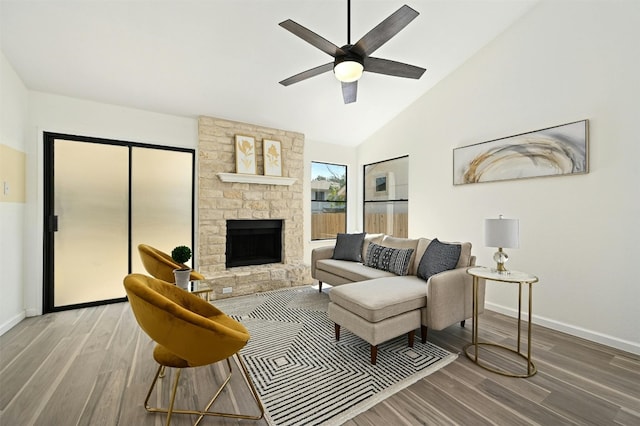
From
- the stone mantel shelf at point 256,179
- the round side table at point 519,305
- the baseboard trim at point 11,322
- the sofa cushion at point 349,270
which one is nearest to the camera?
the round side table at point 519,305

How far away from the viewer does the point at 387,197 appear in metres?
5.13

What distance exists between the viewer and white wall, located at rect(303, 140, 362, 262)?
5188 mm

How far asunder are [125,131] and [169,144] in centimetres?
52

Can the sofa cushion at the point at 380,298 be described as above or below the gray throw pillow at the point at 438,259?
below

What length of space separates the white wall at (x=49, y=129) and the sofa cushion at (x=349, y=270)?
3.03 m

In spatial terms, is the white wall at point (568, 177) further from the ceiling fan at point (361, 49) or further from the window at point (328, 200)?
the window at point (328, 200)

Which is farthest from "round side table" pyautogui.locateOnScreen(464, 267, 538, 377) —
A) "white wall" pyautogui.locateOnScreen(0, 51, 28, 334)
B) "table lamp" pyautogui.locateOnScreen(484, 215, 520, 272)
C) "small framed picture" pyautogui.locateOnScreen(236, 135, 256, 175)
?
"white wall" pyautogui.locateOnScreen(0, 51, 28, 334)

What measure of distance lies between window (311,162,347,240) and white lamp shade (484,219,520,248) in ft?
11.2

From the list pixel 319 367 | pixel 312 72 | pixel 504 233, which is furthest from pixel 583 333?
pixel 312 72

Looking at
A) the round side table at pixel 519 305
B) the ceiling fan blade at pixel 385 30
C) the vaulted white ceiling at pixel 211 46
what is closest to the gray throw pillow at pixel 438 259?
the round side table at pixel 519 305

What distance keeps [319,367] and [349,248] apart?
210 cm

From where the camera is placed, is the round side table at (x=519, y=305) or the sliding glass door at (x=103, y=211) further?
the sliding glass door at (x=103, y=211)

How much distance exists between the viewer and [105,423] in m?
1.60

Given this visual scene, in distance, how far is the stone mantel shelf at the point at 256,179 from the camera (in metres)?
4.15
